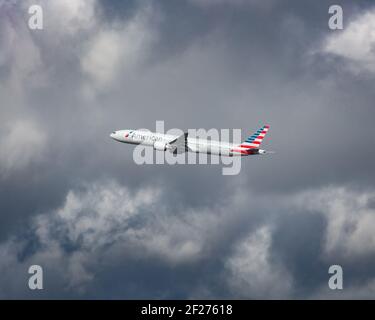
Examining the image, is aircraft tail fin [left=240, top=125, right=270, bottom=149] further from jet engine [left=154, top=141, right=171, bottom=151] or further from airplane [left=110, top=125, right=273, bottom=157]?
jet engine [left=154, top=141, right=171, bottom=151]

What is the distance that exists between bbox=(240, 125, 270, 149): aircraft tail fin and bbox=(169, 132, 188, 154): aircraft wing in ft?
56.9

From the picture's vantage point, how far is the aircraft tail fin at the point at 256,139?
183 meters

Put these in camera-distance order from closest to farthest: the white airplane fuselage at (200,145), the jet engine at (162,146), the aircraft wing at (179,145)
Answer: the jet engine at (162,146) < the aircraft wing at (179,145) < the white airplane fuselage at (200,145)

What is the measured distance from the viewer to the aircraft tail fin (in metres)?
183

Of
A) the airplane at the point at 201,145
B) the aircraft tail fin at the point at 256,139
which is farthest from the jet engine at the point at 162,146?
the aircraft tail fin at the point at 256,139

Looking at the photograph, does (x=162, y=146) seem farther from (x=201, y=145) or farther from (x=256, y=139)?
(x=256, y=139)

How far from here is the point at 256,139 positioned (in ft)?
610

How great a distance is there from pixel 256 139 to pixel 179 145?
78.1ft

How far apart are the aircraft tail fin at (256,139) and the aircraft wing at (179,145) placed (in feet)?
56.9

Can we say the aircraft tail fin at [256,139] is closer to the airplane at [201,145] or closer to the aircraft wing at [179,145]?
the airplane at [201,145]

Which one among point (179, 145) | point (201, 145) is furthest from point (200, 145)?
point (179, 145)
